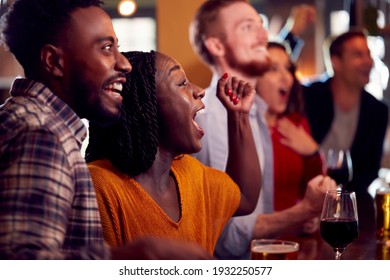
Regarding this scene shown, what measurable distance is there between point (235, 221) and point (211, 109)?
0.79ft

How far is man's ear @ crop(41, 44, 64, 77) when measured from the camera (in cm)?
94

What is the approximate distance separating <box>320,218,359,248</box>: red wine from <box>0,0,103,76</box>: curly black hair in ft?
1.83

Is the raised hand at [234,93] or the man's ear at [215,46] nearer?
the raised hand at [234,93]

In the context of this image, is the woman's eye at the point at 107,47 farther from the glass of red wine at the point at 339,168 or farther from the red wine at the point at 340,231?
the glass of red wine at the point at 339,168

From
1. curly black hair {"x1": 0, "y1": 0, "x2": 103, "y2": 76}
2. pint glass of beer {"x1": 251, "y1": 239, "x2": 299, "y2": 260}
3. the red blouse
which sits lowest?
the red blouse

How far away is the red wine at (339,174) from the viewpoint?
1786 mm

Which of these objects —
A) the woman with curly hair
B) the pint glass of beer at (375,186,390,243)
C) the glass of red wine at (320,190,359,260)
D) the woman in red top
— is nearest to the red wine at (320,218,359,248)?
the glass of red wine at (320,190,359,260)

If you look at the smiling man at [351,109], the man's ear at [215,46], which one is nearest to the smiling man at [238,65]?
the man's ear at [215,46]

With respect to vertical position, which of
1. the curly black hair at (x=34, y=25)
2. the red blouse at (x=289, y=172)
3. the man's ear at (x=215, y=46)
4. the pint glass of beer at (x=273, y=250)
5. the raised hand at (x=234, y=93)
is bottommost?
the red blouse at (x=289, y=172)

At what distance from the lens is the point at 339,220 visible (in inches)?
47.8

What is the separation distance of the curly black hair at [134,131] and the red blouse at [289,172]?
2.89ft

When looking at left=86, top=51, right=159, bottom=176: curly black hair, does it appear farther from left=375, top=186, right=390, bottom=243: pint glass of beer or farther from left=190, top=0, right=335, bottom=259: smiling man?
left=375, top=186, right=390, bottom=243: pint glass of beer
